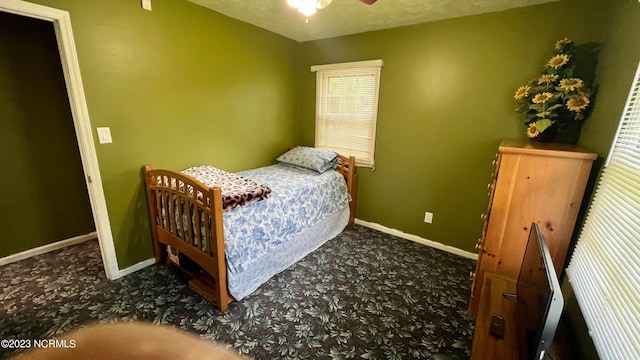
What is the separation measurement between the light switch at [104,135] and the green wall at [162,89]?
0.10 ft

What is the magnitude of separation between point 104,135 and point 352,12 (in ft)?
7.60

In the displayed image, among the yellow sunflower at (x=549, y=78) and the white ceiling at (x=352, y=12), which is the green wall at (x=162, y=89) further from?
the yellow sunflower at (x=549, y=78)

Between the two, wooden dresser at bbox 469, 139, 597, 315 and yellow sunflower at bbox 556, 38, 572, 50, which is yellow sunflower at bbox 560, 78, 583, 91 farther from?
wooden dresser at bbox 469, 139, 597, 315

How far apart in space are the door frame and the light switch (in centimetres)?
5

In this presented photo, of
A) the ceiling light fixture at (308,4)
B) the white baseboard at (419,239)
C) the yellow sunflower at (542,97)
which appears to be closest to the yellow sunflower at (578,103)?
the yellow sunflower at (542,97)

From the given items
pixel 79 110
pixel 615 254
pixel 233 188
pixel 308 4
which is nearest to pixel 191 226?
pixel 233 188

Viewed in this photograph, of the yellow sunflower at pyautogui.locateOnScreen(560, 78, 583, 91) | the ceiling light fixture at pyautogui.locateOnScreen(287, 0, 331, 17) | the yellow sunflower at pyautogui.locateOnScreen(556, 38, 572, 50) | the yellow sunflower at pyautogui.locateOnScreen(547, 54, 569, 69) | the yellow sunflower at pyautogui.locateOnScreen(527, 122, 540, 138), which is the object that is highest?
the ceiling light fixture at pyautogui.locateOnScreen(287, 0, 331, 17)

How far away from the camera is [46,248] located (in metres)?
2.49

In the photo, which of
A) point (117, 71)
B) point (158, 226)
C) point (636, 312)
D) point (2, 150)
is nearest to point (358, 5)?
point (117, 71)

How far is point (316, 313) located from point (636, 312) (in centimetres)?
156

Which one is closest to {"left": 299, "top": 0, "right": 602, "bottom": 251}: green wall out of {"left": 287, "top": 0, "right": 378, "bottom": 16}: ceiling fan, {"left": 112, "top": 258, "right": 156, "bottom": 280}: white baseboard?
{"left": 287, "top": 0, "right": 378, "bottom": 16}: ceiling fan

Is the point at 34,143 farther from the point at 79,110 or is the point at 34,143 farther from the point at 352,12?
the point at 352,12

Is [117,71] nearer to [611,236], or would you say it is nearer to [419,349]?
[419,349]

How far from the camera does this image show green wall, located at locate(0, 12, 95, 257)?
2.15 metres
